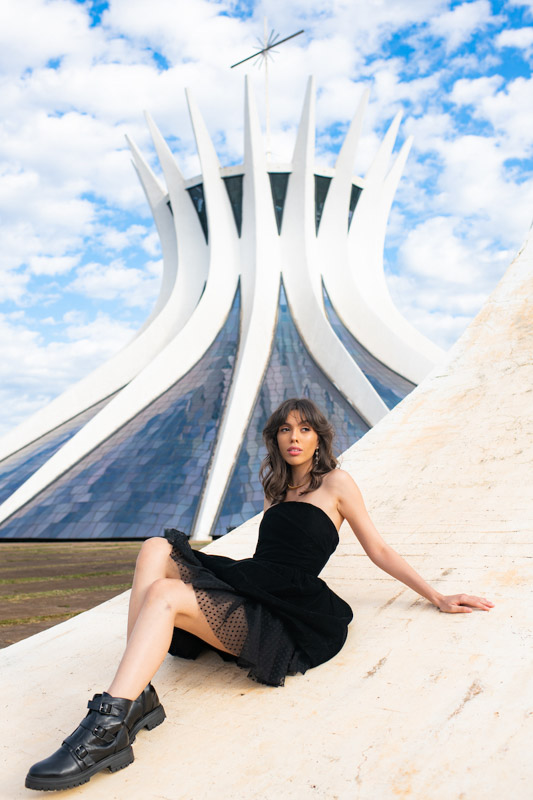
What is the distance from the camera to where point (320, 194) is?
53.3 feet

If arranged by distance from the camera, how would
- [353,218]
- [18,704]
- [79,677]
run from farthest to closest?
1. [353,218]
2. [79,677]
3. [18,704]

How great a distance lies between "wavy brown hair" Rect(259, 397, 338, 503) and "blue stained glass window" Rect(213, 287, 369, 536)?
800cm

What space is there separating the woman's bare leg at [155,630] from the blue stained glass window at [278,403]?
8.44 metres

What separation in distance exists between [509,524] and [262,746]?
1627 mm

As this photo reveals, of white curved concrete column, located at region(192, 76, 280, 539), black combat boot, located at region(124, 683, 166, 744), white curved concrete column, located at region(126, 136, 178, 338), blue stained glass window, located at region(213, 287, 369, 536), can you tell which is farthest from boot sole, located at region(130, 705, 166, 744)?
white curved concrete column, located at region(126, 136, 178, 338)

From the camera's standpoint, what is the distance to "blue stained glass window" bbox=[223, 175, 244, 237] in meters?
15.8

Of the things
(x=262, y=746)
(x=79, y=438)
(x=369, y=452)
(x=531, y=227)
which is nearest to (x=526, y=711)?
(x=262, y=746)

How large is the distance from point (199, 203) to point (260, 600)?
1539cm

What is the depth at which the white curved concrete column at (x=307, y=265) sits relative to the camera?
14156 millimetres

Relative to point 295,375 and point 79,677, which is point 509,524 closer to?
point 79,677

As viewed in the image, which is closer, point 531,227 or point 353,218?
point 531,227

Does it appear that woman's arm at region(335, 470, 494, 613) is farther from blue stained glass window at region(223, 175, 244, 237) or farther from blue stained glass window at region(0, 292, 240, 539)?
blue stained glass window at region(223, 175, 244, 237)

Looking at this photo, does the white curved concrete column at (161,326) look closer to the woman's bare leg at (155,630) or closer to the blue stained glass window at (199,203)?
the blue stained glass window at (199,203)

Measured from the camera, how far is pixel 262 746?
1.87m
